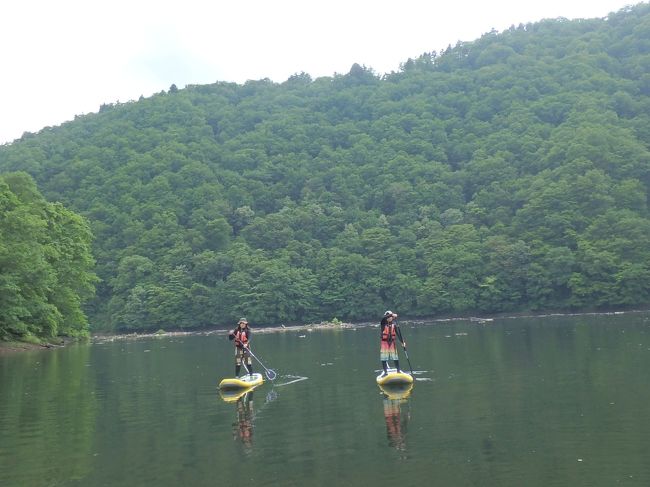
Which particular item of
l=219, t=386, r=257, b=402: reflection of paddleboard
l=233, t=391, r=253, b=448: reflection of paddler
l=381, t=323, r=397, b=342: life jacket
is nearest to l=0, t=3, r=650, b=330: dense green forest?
l=381, t=323, r=397, b=342: life jacket

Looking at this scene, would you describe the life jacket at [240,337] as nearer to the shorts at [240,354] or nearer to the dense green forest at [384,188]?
the shorts at [240,354]

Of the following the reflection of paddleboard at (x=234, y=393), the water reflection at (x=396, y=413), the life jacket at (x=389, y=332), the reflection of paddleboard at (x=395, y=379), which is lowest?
the water reflection at (x=396, y=413)

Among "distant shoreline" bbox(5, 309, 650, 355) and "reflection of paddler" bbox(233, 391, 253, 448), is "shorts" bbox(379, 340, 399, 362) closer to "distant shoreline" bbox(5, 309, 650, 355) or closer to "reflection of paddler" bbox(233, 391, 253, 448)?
"reflection of paddler" bbox(233, 391, 253, 448)

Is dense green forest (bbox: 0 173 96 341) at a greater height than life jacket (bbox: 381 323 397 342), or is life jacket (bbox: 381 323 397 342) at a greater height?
dense green forest (bbox: 0 173 96 341)

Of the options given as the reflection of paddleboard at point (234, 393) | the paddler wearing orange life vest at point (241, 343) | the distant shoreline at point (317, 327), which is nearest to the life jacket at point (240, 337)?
the paddler wearing orange life vest at point (241, 343)

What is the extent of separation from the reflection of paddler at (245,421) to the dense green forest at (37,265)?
103 ft

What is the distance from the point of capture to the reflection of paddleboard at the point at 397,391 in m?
20.6

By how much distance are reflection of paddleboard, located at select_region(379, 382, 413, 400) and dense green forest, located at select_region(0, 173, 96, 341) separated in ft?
110

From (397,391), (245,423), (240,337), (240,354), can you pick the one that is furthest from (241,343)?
(245,423)

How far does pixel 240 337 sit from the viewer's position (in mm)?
26469

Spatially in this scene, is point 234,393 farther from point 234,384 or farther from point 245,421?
point 245,421

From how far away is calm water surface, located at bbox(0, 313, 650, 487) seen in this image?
12.0 meters

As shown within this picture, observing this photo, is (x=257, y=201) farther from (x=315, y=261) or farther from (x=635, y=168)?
(x=635, y=168)

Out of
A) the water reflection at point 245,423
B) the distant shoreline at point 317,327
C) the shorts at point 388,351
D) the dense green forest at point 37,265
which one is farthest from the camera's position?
the distant shoreline at point 317,327
